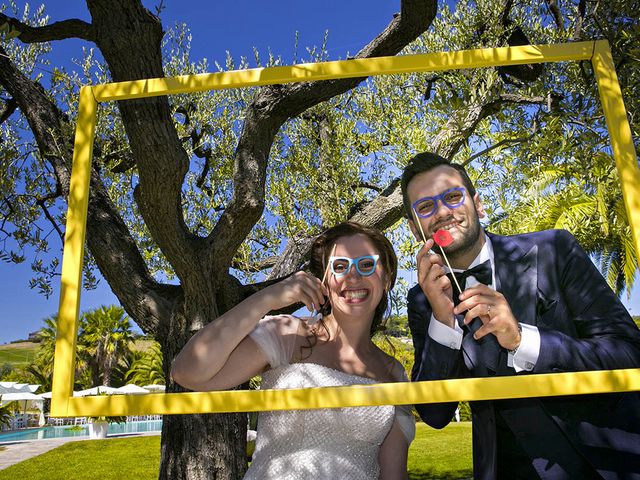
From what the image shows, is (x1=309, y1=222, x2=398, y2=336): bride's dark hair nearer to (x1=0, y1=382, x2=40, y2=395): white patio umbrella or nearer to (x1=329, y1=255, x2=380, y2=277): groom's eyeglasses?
(x1=329, y1=255, x2=380, y2=277): groom's eyeglasses

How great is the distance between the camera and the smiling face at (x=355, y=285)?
2773mm

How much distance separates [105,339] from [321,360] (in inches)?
1625

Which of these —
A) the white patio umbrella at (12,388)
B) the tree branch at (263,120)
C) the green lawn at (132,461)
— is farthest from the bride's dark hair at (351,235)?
the white patio umbrella at (12,388)

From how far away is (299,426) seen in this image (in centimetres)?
266

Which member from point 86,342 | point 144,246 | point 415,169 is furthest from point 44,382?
point 415,169

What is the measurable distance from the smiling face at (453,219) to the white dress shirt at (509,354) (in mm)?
43

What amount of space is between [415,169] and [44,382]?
4803 cm

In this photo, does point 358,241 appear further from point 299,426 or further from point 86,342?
point 86,342

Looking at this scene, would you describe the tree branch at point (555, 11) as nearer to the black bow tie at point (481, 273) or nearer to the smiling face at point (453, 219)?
the smiling face at point (453, 219)

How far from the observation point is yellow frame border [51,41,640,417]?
187 centimetres

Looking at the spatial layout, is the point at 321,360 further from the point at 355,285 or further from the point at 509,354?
the point at 509,354

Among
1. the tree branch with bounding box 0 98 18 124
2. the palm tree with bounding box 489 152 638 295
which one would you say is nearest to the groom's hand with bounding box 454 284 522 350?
the palm tree with bounding box 489 152 638 295

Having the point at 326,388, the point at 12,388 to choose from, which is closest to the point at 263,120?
the point at 326,388

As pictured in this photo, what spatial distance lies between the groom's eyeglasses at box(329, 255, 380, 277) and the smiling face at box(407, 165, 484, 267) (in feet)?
1.01
